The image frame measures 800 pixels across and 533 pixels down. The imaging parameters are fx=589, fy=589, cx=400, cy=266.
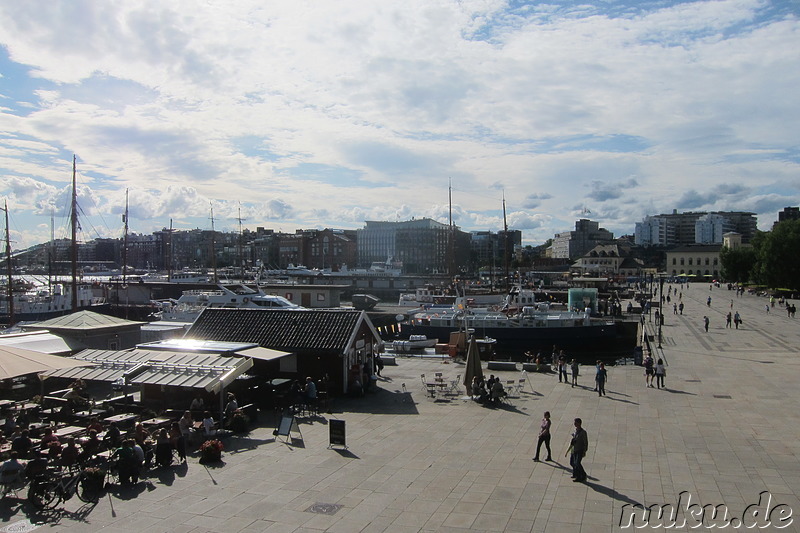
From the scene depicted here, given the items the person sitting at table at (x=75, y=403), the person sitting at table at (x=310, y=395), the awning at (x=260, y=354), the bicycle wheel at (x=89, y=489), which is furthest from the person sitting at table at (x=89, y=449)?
the person sitting at table at (x=310, y=395)

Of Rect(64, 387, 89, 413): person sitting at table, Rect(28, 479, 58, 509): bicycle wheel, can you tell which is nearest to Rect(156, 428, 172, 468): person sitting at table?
Rect(28, 479, 58, 509): bicycle wheel

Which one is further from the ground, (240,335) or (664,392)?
(240,335)

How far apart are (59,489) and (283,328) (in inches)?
495

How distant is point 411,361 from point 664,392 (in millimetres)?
13084

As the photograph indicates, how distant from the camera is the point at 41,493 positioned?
34.1 feet

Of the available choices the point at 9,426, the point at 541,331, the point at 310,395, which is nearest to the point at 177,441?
the point at 9,426

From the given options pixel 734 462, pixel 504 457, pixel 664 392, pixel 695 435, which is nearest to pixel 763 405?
pixel 664 392

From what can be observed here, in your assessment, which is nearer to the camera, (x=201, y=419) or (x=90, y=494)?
(x=90, y=494)

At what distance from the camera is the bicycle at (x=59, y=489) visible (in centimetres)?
1043

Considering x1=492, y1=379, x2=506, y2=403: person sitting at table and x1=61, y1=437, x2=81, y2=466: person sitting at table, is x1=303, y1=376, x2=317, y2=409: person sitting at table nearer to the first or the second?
x1=492, y1=379, x2=506, y2=403: person sitting at table

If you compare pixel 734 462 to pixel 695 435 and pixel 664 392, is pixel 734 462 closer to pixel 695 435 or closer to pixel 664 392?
pixel 695 435

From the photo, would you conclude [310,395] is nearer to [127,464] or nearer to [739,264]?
[127,464]

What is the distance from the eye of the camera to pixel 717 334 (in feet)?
136

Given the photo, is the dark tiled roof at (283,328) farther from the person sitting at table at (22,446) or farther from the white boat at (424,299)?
the white boat at (424,299)
